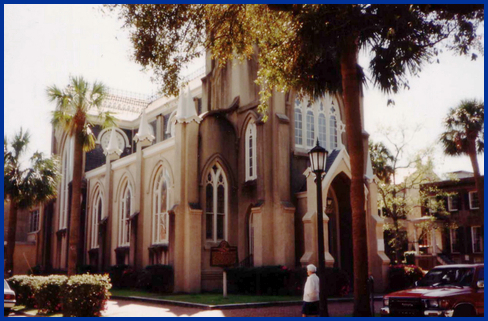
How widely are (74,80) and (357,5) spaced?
45.2ft

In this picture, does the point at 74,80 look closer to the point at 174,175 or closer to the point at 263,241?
the point at 174,175

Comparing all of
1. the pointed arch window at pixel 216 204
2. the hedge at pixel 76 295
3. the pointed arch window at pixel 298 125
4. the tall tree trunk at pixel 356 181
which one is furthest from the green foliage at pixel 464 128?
the hedge at pixel 76 295

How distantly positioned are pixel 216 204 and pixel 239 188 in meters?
1.37

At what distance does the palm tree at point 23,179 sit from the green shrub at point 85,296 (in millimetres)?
15829

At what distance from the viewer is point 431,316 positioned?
11461 millimetres

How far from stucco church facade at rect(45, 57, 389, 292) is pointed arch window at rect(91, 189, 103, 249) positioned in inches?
169

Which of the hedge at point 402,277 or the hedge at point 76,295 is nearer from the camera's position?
the hedge at point 76,295

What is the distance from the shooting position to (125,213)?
31.6 metres

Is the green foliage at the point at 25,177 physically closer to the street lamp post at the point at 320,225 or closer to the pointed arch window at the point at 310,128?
the pointed arch window at the point at 310,128

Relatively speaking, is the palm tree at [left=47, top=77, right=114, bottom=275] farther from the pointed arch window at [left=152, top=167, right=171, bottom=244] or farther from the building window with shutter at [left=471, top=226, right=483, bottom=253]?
the building window with shutter at [left=471, top=226, right=483, bottom=253]

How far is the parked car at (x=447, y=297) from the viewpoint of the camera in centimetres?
1161

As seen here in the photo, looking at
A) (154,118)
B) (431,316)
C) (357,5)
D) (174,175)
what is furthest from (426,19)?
(154,118)

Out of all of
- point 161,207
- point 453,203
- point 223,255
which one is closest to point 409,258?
point 453,203

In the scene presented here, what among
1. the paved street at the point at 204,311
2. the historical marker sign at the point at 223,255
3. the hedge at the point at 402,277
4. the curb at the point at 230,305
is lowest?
the paved street at the point at 204,311
